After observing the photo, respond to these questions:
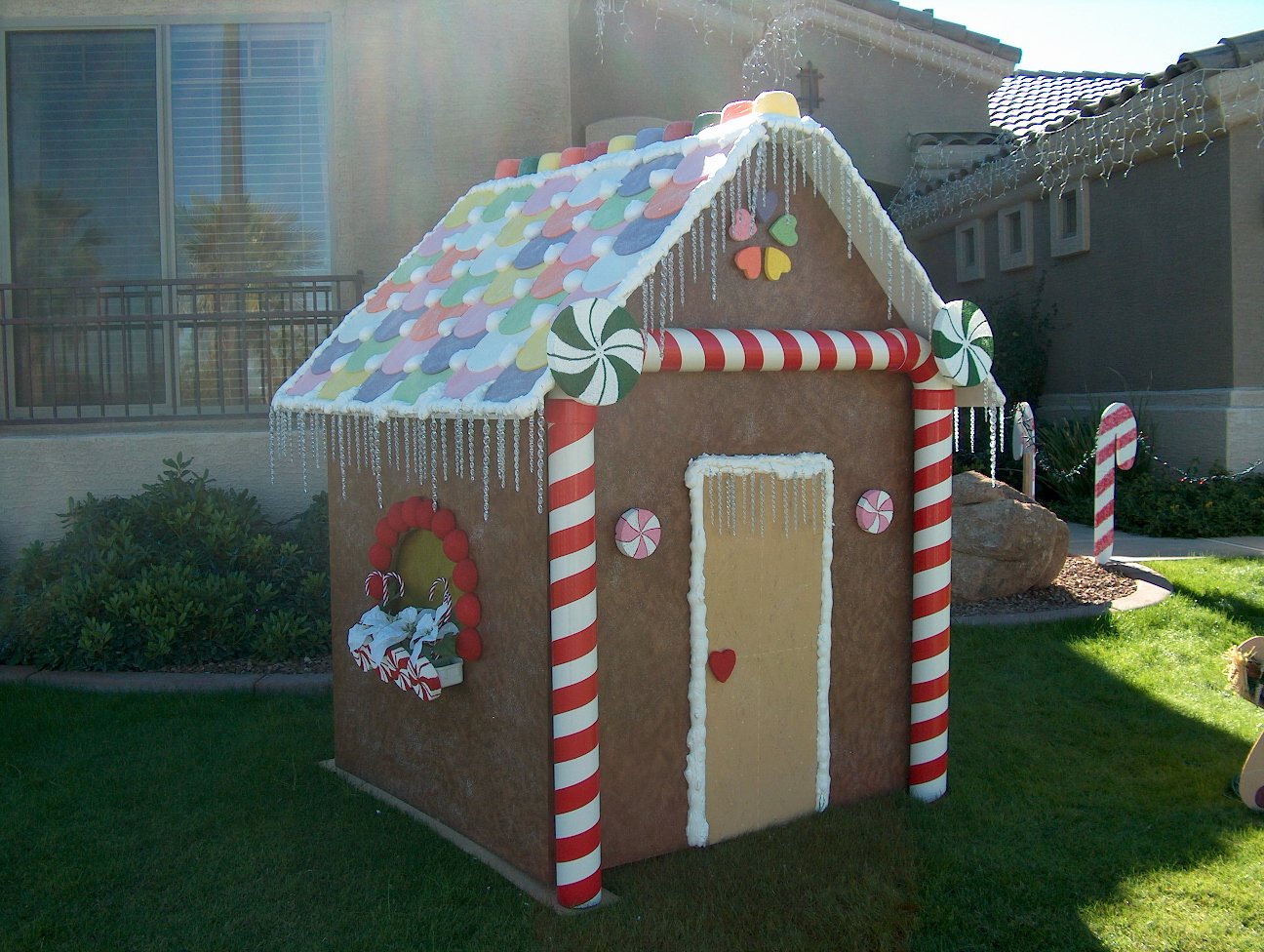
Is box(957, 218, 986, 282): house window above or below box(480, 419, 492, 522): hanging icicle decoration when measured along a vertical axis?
above

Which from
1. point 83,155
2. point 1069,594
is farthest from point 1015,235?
point 83,155

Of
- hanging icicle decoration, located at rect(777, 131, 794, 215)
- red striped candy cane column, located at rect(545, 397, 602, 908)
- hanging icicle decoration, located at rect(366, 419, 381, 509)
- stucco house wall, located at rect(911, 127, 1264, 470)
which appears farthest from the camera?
stucco house wall, located at rect(911, 127, 1264, 470)

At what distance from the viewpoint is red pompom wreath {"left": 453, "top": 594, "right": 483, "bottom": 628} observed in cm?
381

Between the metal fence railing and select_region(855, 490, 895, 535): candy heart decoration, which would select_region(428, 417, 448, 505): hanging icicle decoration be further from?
the metal fence railing

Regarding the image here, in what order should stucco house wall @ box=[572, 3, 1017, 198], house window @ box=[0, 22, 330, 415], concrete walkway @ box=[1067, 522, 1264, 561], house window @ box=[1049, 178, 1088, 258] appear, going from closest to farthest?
house window @ box=[0, 22, 330, 415]
concrete walkway @ box=[1067, 522, 1264, 561]
stucco house wall @ box=[572, 3, 1017, 198]
house window @ box=[1049, 178, 1088, 258]

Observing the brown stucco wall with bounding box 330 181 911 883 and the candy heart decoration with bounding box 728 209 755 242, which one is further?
the candy heart decoration with bounding box 728 209 755 242

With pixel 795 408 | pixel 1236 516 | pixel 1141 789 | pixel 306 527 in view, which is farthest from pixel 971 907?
pixel 1236 516

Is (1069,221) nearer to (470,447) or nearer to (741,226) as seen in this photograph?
(741,226)

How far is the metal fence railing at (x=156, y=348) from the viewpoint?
7.51 meters

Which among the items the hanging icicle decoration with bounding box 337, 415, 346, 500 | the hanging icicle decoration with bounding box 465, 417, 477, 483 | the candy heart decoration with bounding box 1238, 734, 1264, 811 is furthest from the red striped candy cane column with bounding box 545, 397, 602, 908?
the candy heart decoration with bounding box 1238, 734, 1264, 811

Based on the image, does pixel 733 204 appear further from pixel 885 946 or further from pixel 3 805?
pixel 3 805

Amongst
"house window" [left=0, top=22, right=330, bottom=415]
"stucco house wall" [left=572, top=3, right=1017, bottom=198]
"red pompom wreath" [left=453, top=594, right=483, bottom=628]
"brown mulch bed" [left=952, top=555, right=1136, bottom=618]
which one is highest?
"stucco house wall" [left=572, top=3, right=1017, bottom=198]

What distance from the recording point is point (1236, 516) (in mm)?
9969

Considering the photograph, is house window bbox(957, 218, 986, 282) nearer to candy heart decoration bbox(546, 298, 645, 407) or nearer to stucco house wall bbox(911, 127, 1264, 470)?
stucco house wall bbox(911, 127, 1264, 470)
